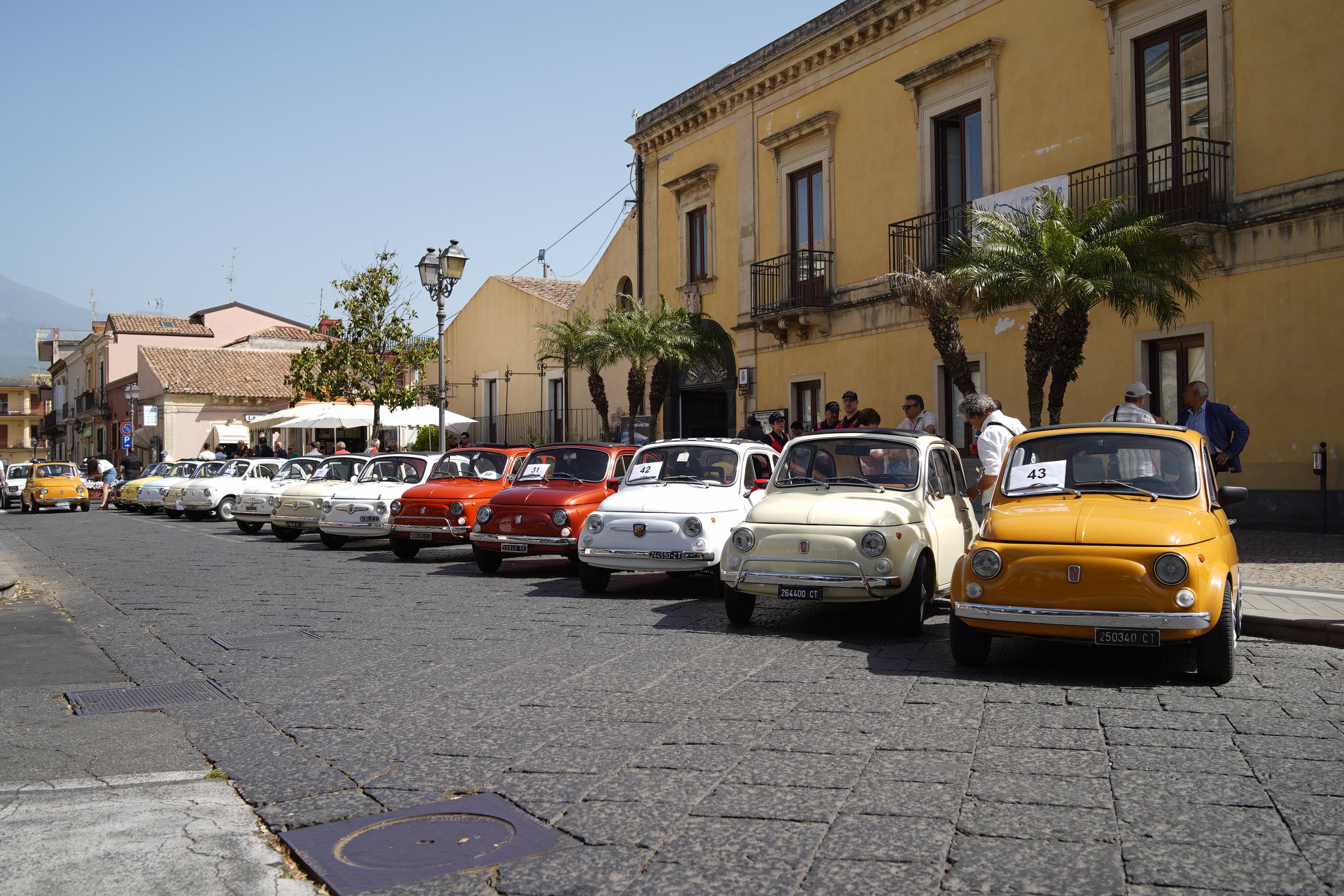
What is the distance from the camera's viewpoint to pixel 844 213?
2158 cm

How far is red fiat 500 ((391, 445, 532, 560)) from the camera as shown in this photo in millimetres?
14695

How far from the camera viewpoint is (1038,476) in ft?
25.7

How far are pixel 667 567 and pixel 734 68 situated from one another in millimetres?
→ 16509

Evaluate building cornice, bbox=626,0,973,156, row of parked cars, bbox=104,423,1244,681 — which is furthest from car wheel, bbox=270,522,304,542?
building cornice, bbox=626,0,973,156

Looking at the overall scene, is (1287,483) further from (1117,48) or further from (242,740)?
(242,740)

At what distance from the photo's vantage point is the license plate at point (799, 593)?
8.61m

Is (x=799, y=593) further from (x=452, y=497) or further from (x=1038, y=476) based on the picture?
(x=452, y=497)

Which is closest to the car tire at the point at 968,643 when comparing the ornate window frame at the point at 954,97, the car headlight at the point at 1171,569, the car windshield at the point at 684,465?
the car headlight at the point at 1171,569

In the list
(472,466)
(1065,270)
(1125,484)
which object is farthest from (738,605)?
(472,466)

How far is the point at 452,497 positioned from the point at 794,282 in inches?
396

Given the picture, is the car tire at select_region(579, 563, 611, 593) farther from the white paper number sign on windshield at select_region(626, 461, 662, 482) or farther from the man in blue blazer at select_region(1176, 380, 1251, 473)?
the man in blue blazer at select_region(1176, 380, 1251, 473)

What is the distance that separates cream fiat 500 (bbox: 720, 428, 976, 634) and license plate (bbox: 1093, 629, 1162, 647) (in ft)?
6.41

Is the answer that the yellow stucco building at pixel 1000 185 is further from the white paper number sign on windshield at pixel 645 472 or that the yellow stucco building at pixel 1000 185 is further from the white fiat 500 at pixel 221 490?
the white fiat 500 at pixel 221 490

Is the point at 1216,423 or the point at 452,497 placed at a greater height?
the point at 1216,423
